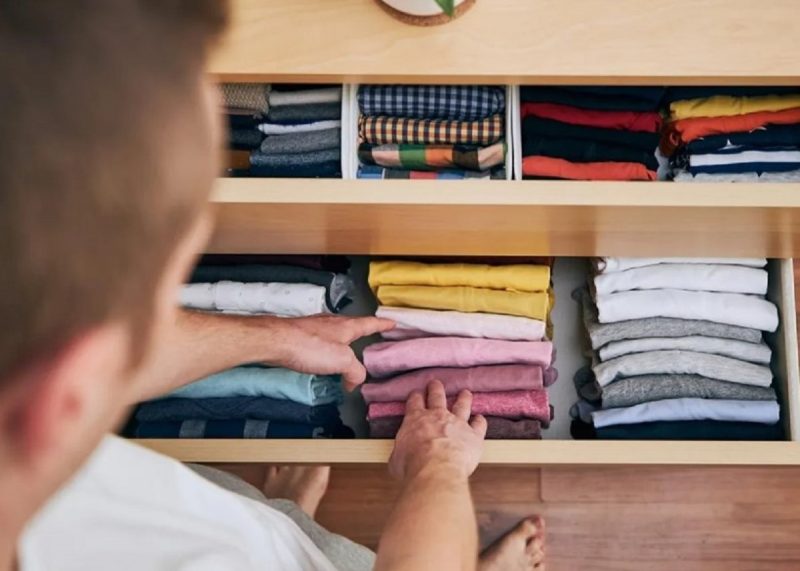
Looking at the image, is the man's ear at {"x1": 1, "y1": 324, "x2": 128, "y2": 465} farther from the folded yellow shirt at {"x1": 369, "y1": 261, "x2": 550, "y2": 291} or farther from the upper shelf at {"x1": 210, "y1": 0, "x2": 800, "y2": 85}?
the folded yellow shirt at {"x1": 369, "y1": 261, "x2": 550, "y2": 291}

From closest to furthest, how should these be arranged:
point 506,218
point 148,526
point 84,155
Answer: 1. point 84,155
2. point 148,526
3. point 506,218

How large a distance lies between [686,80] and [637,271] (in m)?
0.34

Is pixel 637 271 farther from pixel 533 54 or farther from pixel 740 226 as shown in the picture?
pixel 533 54

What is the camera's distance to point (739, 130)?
3.56ft

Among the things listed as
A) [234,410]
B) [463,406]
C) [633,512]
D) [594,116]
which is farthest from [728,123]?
[234,410]

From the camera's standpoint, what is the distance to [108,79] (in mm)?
323

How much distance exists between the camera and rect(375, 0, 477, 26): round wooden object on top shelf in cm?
88

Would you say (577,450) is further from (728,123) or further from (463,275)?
(728,123)

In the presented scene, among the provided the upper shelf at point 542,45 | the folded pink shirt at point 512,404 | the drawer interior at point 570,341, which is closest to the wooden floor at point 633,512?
the drawer interior at point 570,341

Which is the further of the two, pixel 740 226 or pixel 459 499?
pixel 740 226

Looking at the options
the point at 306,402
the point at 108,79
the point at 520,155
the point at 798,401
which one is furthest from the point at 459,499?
the point at 108,79

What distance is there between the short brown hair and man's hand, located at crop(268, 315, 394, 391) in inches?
27.5

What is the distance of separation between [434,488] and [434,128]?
45 centimetres

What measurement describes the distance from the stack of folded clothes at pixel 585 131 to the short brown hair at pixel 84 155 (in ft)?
2.63
